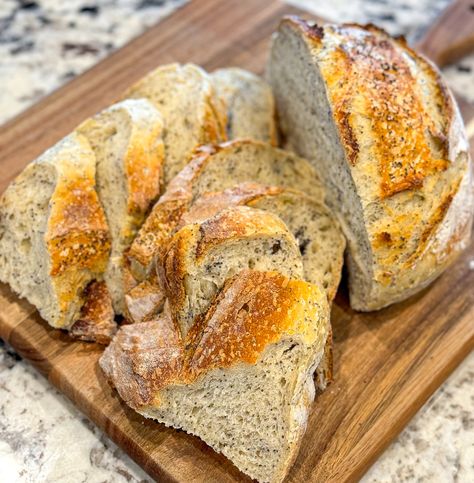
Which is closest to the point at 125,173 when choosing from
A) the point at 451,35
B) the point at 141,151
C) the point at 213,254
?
the point at 141,151

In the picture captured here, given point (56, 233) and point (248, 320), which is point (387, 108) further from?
point (56, 233)

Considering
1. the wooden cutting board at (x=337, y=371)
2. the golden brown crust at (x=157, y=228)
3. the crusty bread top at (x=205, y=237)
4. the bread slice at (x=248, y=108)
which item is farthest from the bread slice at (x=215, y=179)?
the wooden cutting board at (x=337, y=371)

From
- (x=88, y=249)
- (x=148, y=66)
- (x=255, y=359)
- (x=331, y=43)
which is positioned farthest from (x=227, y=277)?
(x=148, y=66)

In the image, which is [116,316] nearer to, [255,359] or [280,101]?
[255,359]

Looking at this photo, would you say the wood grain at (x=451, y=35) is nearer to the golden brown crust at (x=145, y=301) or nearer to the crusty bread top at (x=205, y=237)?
the crusty bread top at (x=205, y=237)

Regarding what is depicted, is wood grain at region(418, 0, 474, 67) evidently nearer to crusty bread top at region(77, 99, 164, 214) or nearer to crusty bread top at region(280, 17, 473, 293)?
crusty bread top at region(280, 17, 473, 293)

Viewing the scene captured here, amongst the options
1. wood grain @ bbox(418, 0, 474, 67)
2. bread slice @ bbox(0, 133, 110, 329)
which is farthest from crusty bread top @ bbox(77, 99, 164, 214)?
wood grain @ bbox(418, 0, 474, 67)
